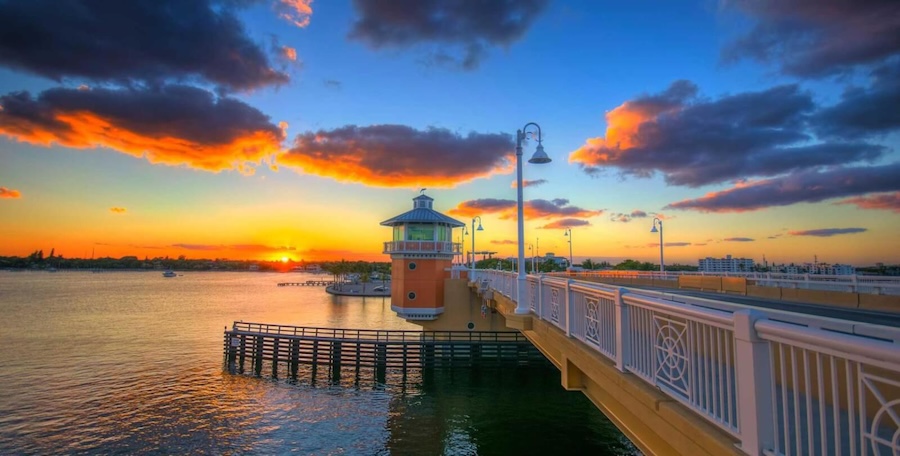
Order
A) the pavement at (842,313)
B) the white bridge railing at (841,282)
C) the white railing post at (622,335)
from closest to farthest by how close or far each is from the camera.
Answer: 1. the white railing post at (622,335)
2. the pavement at (842,313)
3. the white bridge railing at (841,282)

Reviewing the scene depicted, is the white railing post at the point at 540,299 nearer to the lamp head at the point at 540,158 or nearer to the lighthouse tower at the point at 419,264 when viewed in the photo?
the lamp head at the point at 540,158

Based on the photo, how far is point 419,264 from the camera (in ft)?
98.8

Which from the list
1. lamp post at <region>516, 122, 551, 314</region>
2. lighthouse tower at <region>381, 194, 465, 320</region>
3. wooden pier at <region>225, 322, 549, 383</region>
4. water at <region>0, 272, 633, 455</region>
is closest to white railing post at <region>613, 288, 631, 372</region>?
lamp post at <region>516, 122, 551, 314</region>

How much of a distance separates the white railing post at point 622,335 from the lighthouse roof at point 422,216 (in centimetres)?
2513

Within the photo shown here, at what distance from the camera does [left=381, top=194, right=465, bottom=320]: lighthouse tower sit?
30.0 metres

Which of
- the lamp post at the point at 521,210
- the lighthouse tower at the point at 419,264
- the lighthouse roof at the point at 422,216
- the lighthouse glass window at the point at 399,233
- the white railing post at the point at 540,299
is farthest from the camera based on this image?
the lighthouse glass window at the point at 399,233

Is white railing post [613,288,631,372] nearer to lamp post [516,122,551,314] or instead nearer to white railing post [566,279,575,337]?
white railing post [566,279,575,337]

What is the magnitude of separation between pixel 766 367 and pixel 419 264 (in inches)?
1088

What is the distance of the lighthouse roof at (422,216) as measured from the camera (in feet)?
99.8

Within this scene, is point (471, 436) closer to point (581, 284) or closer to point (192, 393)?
point (581, 284)

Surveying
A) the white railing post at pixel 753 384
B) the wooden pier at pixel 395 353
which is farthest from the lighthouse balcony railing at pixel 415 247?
the white railing post at pixel 753 384

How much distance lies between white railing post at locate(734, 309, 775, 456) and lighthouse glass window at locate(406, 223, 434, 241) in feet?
91.6

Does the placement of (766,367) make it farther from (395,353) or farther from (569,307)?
(395,353)

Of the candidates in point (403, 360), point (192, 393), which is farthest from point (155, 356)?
point (403, 360)
